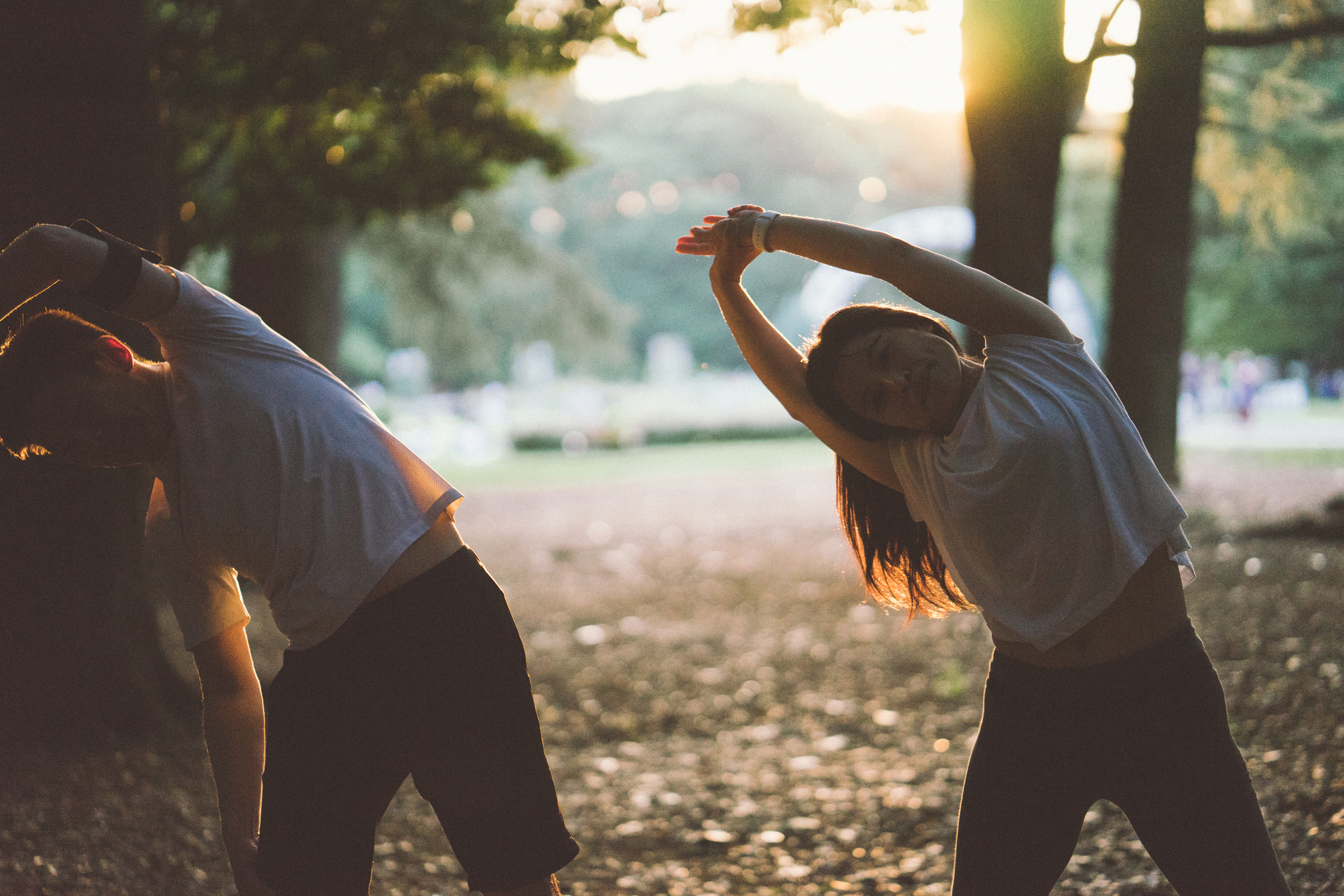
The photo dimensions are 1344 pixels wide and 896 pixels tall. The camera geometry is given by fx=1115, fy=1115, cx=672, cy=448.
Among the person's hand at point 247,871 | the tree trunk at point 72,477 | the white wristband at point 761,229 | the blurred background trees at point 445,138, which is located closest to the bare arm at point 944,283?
the white wristband at point 761,229

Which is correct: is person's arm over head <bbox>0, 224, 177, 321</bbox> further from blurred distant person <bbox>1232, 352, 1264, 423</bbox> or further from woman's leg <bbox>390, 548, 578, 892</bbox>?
blurred distant person <bbox>1232, 352, 1264, 423</bbox>

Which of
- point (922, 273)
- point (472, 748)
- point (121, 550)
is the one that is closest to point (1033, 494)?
point (922, 273)

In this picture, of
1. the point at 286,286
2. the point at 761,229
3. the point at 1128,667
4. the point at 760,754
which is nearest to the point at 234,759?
the point at 761,229

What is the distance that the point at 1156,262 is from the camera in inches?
353

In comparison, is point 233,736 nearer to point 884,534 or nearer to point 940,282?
point 884,534

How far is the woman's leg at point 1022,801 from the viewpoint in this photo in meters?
1.96

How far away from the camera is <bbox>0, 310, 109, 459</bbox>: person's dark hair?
190cm

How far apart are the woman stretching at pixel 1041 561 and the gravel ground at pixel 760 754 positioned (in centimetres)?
72

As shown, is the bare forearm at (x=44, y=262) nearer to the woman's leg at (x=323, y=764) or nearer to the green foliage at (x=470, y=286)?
the woman's leg at (x=323, y=764)

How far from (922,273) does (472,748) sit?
1.19 meters

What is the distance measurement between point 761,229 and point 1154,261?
7835 mm

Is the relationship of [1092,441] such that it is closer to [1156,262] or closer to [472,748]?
[472,748]

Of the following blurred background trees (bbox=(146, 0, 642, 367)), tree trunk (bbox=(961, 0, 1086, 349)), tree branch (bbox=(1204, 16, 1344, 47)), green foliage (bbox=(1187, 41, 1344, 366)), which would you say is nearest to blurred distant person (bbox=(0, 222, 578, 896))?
blurred background trees (bbox=(146, 0, 642, 367))

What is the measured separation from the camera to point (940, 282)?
2.03m
